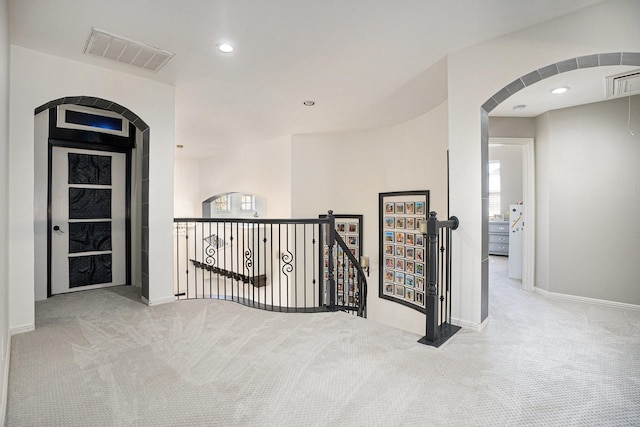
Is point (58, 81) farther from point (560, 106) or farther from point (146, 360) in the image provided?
point (560, 106)

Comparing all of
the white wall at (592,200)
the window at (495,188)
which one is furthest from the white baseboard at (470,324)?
the window at (495,188)

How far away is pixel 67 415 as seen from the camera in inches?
65.4

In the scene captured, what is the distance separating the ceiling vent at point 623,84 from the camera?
2.98 metres

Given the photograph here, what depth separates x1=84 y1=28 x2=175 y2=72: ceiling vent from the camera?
2643 mm

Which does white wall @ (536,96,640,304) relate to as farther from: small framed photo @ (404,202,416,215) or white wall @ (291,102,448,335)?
small framed photo @ (404,202,416,215)

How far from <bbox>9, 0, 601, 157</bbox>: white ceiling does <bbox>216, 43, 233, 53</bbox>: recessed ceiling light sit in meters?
0.06

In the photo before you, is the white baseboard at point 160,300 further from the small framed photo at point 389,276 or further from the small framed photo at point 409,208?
the small framed photo at point 409,208

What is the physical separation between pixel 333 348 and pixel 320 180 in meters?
4.10

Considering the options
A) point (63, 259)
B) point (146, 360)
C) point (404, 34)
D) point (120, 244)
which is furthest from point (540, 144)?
point (63, 259)

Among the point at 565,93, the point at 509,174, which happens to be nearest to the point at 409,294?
the point at 565,93

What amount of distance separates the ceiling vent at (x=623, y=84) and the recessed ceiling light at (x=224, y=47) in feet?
11.4

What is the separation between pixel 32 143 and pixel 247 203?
16.2ft

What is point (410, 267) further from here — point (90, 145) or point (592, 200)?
point (90, 145)

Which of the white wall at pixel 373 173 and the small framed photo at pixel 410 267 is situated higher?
the white wall at pixel 373 173
